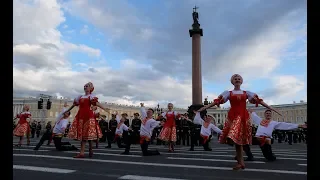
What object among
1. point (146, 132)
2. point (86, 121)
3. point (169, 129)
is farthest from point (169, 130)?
point (86, 121)

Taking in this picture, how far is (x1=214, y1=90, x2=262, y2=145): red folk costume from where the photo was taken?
7168 millimetres

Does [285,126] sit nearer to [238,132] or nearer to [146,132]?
[238,132]

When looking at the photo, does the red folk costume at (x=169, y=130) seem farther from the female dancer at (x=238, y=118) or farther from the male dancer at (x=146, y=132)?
the female dancer at (x=238, y=118)

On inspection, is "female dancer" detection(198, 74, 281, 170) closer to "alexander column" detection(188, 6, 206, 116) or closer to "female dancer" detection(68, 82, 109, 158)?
"female dancer" detection(68, 82, 109, 158)

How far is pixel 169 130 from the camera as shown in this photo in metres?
14.7

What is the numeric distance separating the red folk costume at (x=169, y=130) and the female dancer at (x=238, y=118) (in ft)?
23.2

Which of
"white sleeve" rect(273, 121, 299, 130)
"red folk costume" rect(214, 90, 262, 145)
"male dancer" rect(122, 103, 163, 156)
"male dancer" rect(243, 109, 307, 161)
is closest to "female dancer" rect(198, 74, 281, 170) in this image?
"red folk costume" rect(214, 90, 262, 145)

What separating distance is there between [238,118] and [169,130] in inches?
300
